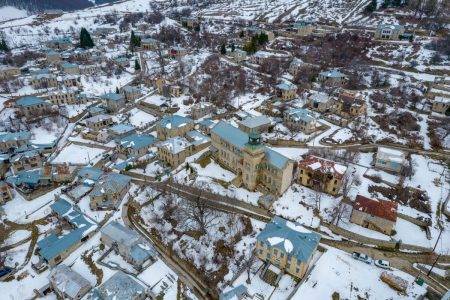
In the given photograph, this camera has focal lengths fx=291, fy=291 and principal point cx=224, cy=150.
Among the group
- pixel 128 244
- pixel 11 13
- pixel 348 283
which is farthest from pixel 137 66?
pixel 11 13

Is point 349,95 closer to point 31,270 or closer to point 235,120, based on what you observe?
point 235,120

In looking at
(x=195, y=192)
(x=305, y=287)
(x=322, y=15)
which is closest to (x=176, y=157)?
(x=195, y=192)

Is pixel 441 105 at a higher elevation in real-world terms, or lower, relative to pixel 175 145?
higher

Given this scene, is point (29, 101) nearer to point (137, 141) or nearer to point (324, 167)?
point (137, 141)

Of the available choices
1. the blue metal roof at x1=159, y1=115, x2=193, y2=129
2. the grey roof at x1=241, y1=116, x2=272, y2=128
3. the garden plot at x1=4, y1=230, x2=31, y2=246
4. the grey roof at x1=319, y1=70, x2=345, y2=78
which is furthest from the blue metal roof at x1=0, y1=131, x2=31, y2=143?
the grey roof at x1=319, y1=70, x2=345, y2=78

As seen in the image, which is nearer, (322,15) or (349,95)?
(349,95)

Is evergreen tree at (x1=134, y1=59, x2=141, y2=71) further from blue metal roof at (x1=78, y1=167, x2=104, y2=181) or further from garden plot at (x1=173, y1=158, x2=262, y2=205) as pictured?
garden plot at (x1=173, y1=158, x2=262, y2=205)
